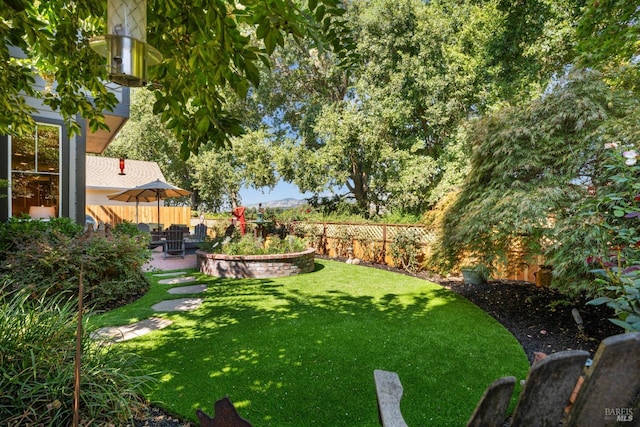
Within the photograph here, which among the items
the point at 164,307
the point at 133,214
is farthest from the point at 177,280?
the point at 133,214

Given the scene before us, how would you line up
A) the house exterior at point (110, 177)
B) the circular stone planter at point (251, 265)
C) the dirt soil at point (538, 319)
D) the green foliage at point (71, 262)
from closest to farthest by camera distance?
the dirt soil at point (538, 319), the green foliage at point (71, 262), the circular stone planter at point (251, 265), the house exterior at point (110, 177)

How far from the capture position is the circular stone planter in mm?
8305

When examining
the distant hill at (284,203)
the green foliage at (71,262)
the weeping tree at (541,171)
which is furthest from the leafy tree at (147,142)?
the weeping tree at (541,171)

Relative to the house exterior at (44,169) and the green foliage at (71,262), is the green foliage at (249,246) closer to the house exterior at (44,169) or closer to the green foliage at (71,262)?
the green foliage at (71,262)

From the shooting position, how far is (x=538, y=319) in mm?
4988

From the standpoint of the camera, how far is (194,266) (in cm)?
990

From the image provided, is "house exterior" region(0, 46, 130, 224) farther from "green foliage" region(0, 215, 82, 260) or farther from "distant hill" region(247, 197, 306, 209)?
"distant hill" region(247, 197, 306, 209)

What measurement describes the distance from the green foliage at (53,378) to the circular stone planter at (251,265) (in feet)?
17.9

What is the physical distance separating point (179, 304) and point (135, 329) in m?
1.30

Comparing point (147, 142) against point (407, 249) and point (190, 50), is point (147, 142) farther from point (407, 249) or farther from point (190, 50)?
point (190, 50)

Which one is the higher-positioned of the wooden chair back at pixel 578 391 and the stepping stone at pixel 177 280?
the wooden chair back at pixel 578 391

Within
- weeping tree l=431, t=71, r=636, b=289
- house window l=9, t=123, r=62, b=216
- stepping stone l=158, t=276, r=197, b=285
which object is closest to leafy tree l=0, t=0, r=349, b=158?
weeping tree l=431, t=71, r=636, b=289

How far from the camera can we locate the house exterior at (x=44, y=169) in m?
7.03

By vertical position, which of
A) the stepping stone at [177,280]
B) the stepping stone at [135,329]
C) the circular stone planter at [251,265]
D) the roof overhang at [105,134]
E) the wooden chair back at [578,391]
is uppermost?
the roof overhang at [105,134]
